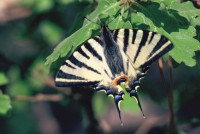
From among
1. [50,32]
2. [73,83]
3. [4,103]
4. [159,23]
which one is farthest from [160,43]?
[50,32]

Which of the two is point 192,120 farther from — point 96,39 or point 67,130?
point 67,130

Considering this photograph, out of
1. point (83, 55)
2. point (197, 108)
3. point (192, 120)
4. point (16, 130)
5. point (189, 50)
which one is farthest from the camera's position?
point (16, 130)

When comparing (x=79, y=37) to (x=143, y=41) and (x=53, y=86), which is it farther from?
(x=53, y=86)

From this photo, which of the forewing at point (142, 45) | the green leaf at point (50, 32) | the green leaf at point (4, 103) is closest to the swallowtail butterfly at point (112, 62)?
the forewing at point (142, 45)

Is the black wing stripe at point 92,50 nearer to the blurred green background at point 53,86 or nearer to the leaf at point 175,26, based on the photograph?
the leaf at point 175,26

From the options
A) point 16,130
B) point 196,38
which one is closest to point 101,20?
point 196,38

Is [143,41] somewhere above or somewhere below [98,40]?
below

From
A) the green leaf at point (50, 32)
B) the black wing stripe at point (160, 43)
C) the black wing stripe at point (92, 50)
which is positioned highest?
the green leaf at point (50, 32)
